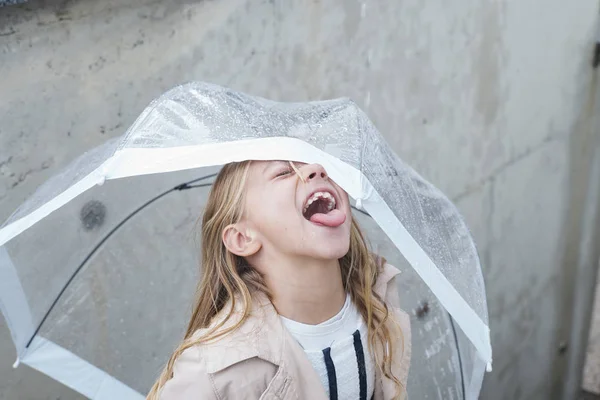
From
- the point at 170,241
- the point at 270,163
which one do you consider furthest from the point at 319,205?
the point at 170,241

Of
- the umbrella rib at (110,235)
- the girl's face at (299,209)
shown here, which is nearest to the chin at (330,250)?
the girl's face at (299,209)

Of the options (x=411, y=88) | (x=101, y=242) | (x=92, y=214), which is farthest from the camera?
(x=411, y=88)

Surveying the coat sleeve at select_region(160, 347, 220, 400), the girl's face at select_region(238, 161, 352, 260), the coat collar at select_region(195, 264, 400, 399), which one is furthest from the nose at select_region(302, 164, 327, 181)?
the coat sleeve at select_region(160, 347, 220, 400)

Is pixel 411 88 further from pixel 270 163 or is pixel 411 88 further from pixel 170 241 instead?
pixel 270 163

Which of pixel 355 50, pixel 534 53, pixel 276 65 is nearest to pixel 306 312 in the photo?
pixel 276 65

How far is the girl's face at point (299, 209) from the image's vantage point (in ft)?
5.98

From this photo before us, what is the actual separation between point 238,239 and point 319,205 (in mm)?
186

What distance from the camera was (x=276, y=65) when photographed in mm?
3031

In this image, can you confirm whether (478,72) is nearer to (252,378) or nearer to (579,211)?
(579,211)

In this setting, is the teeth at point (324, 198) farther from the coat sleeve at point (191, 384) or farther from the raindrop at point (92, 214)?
the raindrop at point (92, 214)

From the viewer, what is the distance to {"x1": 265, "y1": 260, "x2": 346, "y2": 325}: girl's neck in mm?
1930

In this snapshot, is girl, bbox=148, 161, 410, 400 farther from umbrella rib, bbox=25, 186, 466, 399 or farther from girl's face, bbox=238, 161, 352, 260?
umbrella rib, bbox=25, 186, 466, 399

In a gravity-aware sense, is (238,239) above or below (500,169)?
above

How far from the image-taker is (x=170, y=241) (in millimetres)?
2764
